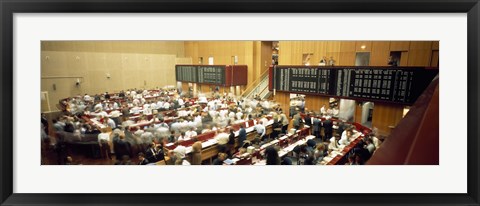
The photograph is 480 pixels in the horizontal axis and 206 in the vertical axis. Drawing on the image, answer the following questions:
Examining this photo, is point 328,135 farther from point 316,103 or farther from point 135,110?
point 135,110

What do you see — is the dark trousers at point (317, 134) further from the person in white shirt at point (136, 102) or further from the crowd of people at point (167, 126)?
the person in white shirt at point (136, 102)

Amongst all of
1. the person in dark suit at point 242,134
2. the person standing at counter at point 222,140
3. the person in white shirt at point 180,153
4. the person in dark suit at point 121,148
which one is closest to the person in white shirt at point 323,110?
the person in dark suit at point 242,134

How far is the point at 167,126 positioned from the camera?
4125 millimetres

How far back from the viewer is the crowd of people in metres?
2.56

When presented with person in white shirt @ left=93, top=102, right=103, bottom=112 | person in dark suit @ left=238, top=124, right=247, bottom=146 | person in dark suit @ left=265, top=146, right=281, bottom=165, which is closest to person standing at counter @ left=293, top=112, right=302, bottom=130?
person in dark suit @ left=238, top=124, right=247, bottom=146

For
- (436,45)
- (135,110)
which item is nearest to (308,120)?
(436,45)

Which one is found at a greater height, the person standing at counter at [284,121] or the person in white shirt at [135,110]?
the person in white shirt at [135,110]
